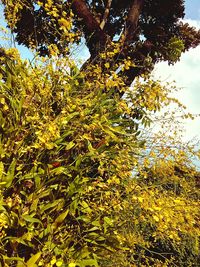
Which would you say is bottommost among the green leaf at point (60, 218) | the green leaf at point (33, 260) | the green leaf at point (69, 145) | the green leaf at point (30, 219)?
the green leaf at point (33, 260)

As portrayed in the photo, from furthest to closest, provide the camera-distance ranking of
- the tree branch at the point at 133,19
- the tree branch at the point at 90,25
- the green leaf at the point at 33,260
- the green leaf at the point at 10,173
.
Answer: the tree branch at the point at 133,19 → the tree branch at the point at 90,25 → the green leaf at the point at 10,173 → the green leaf at the point at 33,260

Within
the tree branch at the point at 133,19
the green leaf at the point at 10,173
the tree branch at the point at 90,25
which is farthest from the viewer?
the tree branch at the point at 133,19

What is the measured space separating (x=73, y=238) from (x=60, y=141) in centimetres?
91

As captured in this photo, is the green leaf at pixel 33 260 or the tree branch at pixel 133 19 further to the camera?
the tree branch at pixel 133 19

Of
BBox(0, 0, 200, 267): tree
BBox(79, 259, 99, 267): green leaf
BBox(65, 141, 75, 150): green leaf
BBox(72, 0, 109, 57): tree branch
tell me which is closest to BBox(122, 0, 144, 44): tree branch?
BBox(72, 0, 109, 57): tree branch

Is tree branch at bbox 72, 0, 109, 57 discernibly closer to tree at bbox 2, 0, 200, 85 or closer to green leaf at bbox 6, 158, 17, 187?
tree at bbox 2, 0, 200, 85

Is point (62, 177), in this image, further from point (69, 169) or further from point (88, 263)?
point (88, 263)

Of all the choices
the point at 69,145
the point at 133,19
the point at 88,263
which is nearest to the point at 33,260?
the point at 88,263

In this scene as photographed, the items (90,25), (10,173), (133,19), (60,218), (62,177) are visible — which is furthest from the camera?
(133,19)

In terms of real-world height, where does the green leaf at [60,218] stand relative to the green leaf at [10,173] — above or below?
below

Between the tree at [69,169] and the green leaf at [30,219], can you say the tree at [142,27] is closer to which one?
the tree at [69,169]

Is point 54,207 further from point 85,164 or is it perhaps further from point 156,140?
point 156,140

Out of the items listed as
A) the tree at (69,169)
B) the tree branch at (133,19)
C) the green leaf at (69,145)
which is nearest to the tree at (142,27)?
the tree branch at (133,19)

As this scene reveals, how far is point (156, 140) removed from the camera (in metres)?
4.01
